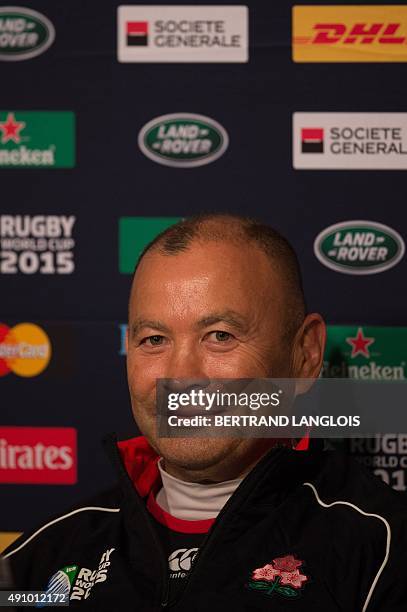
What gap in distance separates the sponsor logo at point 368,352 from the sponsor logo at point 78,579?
63 centimetres

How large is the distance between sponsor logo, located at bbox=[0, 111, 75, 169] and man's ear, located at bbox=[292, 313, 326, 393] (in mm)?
651

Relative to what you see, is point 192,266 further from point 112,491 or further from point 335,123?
point 335,123

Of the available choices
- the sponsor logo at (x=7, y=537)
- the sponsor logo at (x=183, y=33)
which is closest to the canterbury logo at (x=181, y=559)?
the sponsor logo at (x=7, y=537)

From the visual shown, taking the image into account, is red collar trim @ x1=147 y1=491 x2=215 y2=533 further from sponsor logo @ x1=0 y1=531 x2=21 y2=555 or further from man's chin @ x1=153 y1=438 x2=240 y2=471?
sponsor logo @ x1=0 y1=531 x2=21 y2=555

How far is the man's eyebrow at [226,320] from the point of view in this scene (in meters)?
1.11

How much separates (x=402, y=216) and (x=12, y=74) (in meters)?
0.81

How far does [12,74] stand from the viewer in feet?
5.31

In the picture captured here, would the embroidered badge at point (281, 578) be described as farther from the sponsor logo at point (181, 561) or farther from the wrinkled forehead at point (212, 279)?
the wrinkled forehead at point (212, 279)

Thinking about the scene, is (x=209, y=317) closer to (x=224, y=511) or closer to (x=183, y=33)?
(x=224, y=511)

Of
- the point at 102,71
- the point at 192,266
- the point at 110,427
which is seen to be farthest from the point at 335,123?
the point at 110,427

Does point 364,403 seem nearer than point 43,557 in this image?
No

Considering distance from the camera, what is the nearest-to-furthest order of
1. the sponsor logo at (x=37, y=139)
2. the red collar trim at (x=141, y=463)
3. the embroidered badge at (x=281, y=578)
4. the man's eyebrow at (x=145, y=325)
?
the embroidered badge at (x=281, y=578) < the man's eyebrow at (x=145, y=325) < the red collar trim at (x=141, y=463) < the sponsor logo at (x=37, y=139)

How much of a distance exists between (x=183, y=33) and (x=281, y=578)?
1.03 m

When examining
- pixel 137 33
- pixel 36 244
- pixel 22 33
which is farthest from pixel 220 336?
pixel 22 33
